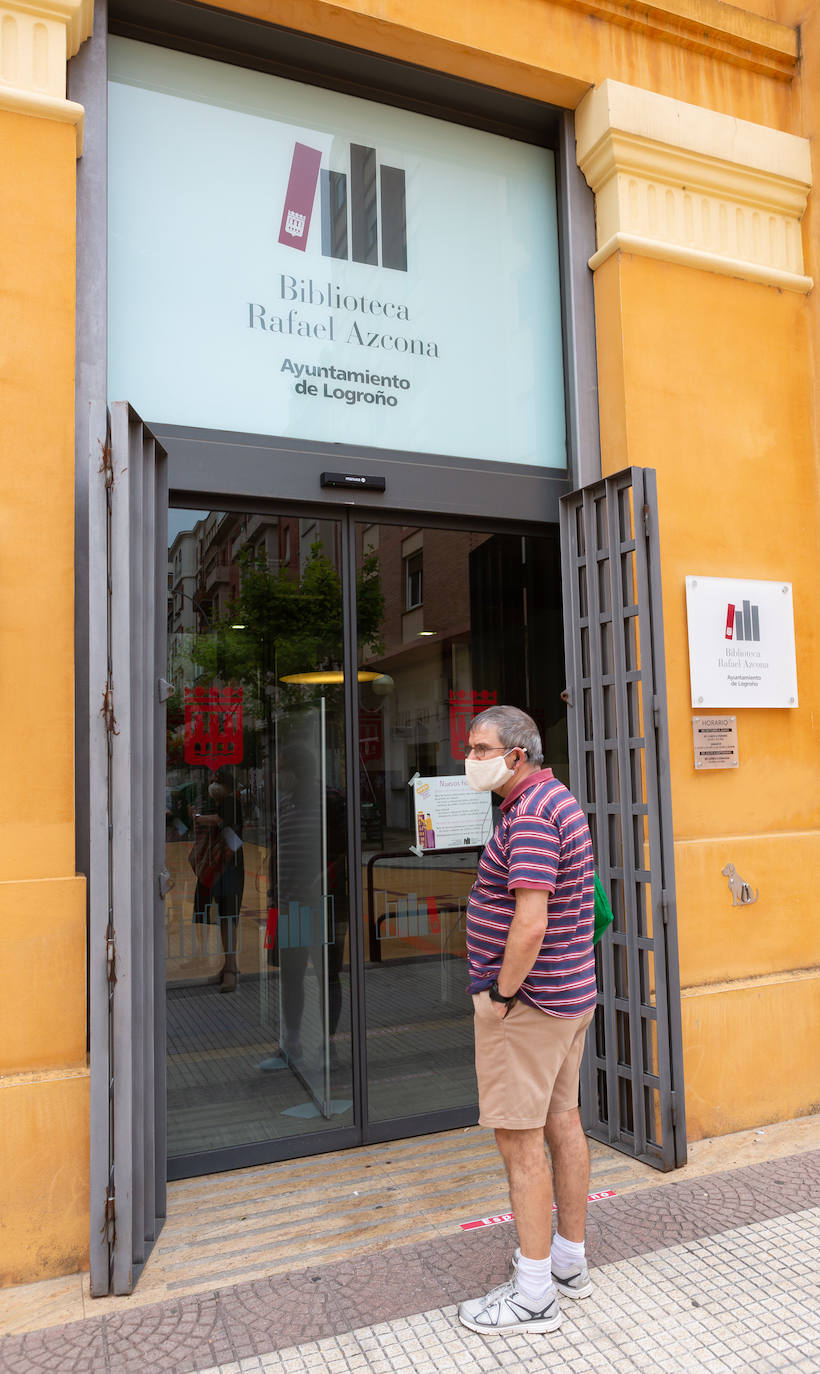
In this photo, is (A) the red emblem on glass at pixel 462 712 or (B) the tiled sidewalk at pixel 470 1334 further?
(A) the red emblem on glass at pixel 462 712

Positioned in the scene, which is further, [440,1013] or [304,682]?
[440,1013]

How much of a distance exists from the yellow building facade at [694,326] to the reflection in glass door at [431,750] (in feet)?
2.43

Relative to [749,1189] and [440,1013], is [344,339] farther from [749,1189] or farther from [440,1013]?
[749,1189]

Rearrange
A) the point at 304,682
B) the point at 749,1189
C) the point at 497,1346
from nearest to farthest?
1. the point at 497,1346
2. the point at 749,1189
3. the point at 304,682

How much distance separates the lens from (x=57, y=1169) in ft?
11.2

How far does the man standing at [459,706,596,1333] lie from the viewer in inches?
117

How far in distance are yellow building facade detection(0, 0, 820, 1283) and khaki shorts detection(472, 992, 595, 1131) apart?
70.1 inches

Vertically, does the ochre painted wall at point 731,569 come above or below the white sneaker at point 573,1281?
above

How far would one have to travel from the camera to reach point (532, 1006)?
3.03 meters

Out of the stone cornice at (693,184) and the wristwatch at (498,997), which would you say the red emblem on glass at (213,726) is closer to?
the wristwatch at (498,997)

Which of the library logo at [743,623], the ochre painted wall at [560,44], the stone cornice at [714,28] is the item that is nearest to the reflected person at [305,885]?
the library logo at [743,623]

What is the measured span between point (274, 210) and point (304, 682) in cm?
227

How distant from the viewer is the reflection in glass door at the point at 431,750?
4.63m

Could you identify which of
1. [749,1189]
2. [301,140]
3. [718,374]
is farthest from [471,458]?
[749,1189]
